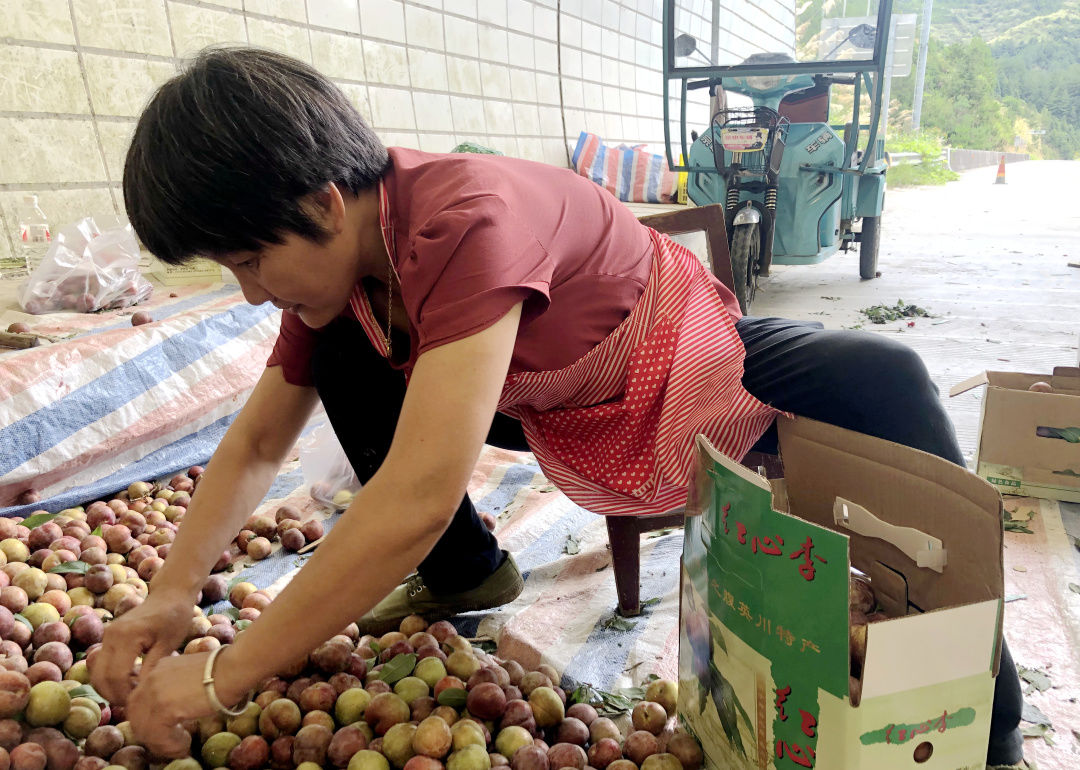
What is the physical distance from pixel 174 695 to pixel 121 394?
1.38m

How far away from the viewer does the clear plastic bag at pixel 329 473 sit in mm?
1964

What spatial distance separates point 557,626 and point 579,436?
0.38 m

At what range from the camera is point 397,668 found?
4.06ft

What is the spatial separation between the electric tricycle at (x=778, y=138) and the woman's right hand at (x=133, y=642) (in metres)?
3.15

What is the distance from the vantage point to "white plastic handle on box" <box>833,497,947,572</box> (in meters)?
0.88

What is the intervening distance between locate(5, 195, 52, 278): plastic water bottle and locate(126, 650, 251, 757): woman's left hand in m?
1.89

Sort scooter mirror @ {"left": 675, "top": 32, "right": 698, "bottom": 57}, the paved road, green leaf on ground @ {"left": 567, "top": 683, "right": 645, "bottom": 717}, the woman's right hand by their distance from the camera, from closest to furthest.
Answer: the woman's right hand < green leaf on ground @ {"left": 567, "top": 683, "right": 645, "bottom": 717} < the paved road < scooter mirror @ {"left": 675, "top": 32, "right": 698, "bottom": 57}

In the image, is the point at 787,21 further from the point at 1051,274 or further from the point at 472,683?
the point at 472,683

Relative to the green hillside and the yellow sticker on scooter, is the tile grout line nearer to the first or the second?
the yellow sticker on scooter

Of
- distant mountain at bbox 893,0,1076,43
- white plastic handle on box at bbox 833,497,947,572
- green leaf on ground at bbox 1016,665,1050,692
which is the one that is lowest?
green leaf on ground at bbox 1016,665,1050,692

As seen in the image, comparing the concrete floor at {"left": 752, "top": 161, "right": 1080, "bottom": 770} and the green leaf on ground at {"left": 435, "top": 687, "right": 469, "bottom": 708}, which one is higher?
the green leaf on ground at {"left": 435, "top": 687, "right": 469, "bottom": 708}

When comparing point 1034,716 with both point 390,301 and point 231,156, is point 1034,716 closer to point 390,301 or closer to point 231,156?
point 390,301

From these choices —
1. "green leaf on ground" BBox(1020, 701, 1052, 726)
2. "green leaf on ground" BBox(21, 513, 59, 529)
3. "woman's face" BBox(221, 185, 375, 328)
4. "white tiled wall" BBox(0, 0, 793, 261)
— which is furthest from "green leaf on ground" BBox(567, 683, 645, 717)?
"green leaf on ground" BBox(21, 513, 59, 529)

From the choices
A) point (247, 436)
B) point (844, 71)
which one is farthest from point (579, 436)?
point (844, 71)
